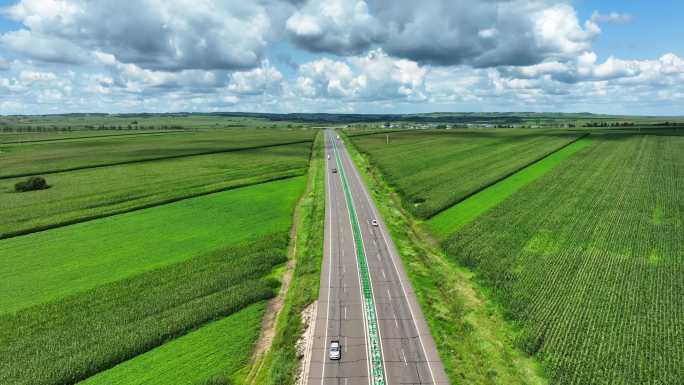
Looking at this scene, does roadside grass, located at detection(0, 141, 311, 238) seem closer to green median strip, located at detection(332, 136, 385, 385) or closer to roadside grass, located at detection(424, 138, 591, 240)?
green median strip, located at detection(332, 136, 385, 385)

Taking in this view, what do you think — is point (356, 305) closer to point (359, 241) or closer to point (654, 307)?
point (359, 241)

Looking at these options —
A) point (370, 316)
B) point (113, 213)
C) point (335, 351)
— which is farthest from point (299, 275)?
point (113, 213)

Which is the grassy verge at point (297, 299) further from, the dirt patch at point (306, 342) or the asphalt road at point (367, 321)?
the asphalt road at point (367, 321)

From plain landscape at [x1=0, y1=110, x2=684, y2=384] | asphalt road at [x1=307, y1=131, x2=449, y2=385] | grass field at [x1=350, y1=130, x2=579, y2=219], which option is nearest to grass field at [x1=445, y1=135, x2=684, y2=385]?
plain landscape at [x1=0, y1=110, x2=684, y2=384]

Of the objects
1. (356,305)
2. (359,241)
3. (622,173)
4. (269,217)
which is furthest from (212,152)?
(622,173)

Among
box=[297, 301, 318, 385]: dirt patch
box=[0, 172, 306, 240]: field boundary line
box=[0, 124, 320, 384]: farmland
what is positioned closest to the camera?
box=[297, 301, 318, 385]: dirt patch

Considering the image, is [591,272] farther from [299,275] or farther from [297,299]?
[299,275]
